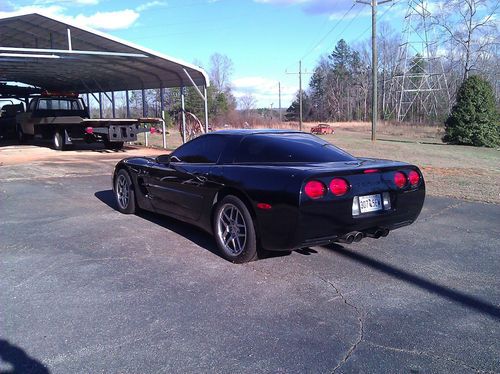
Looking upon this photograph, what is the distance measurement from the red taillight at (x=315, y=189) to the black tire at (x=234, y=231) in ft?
2.31

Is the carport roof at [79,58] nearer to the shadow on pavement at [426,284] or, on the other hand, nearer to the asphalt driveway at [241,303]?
the asphalt driveway at [241,303]

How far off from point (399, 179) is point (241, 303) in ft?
7.07

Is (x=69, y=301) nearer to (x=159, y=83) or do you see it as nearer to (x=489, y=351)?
(x=489, y=351)

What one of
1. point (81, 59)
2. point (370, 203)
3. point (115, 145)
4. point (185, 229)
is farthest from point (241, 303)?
point (115, 145)

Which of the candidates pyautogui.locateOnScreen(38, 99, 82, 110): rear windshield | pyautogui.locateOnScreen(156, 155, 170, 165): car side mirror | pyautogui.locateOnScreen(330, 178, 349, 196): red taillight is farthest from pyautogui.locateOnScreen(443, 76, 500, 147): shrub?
pyautogui.locateOnScreen(330, 178, 349, 196): red taillight

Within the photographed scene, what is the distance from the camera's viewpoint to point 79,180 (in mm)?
10930

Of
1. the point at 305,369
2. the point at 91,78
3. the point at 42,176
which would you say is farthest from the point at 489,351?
the point at 91,78

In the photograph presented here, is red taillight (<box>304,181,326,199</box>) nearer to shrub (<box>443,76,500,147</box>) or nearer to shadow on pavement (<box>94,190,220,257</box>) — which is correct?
shadow on pavement (<box>94,190,220,257</box>)

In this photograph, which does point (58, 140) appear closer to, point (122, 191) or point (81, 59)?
point (81, 59)

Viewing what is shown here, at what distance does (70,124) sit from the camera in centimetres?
1770

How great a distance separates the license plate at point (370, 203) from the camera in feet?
14.8

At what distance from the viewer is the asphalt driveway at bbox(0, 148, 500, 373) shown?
300 cm

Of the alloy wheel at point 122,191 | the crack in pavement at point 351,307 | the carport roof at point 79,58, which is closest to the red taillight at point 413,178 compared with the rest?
the crack in pavement at point 351,307

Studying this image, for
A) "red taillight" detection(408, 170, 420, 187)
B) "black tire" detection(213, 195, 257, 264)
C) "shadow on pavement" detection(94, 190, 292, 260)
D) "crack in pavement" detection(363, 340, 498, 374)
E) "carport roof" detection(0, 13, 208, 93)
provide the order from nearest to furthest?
1. "crack in pavement" detection(363, 340, 498, 374)
2. "black tire" detection(213, 195, 257, 264)
3. "red taillight" detection(408, 170, 420, 187)
4. "shadow on pavement" detection(94, 190, 292, 260)
5. "carport roof" detection(0, 13, 208, 93)
